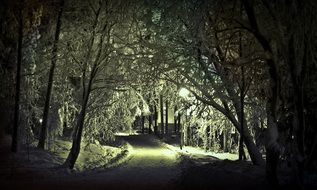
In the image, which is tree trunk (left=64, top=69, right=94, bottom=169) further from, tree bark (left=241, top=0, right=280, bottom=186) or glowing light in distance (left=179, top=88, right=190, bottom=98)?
tree bark (left=241, top=0, right=280, bottom=186)

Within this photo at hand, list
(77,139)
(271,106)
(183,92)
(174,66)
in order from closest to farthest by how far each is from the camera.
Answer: (271,106)
(174,66)
(77,139)
(183,92)

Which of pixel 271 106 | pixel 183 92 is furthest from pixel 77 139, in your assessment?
pixel 271 106

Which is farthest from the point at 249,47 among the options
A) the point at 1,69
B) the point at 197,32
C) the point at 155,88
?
the point at 1,69

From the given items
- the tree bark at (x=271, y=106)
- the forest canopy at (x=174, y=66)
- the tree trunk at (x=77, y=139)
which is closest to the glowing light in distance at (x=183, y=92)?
the forest canopy at (x=174, y=66)

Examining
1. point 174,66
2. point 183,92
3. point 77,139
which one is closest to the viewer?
point 174,66

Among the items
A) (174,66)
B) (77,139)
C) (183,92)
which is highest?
(174,66)

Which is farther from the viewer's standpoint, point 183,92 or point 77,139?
point 183,92

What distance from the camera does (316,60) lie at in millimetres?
11242

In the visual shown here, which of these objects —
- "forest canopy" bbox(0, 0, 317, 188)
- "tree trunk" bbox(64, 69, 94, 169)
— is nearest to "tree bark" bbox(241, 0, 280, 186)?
"forest canopy" bbox(0, 0, 317, 188)

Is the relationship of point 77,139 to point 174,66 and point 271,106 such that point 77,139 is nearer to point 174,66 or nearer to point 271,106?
point 174,66

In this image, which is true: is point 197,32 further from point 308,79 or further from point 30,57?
point 30,57

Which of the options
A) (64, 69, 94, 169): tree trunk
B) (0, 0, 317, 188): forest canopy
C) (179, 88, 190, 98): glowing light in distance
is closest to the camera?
(0, 0, 317, 188): forest canopy

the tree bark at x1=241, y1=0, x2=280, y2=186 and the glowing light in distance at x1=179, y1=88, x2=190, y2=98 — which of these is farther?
the glowing light in distance at x1=179, y1=88, x2=190, y2=98

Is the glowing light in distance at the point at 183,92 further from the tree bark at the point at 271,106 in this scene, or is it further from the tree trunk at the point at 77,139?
the tree bark at the point at 271,106
